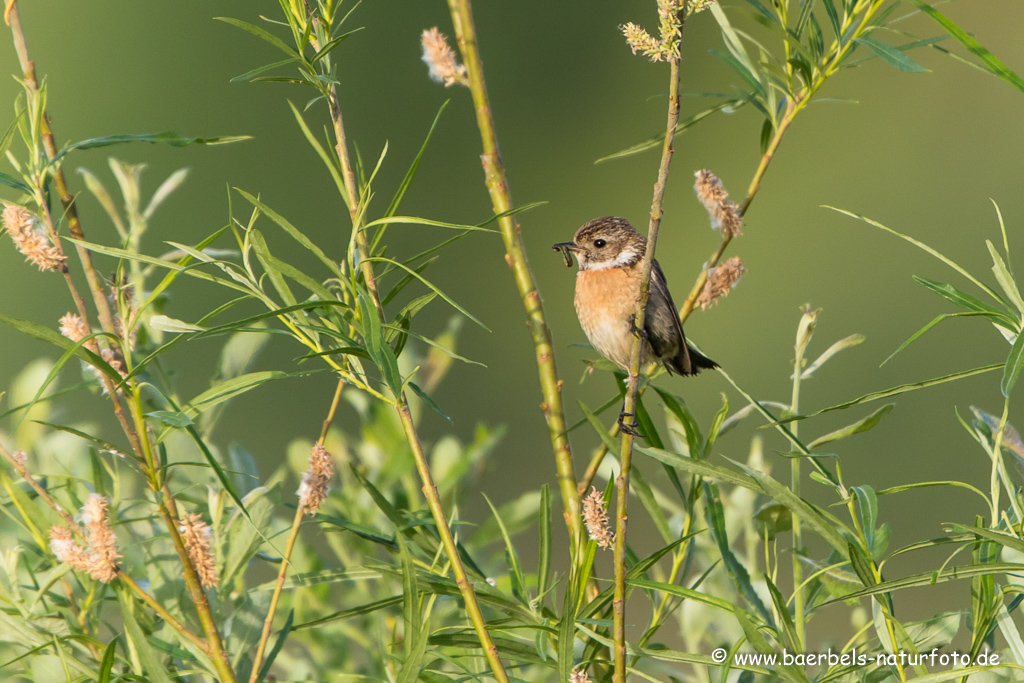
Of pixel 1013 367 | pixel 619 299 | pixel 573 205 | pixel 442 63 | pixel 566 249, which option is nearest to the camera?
pixel 1013 367

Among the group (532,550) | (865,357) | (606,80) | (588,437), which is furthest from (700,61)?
Result: (532,550)

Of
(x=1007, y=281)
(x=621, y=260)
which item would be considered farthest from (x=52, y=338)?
(x=621, y=260)

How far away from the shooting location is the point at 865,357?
14.2 ft

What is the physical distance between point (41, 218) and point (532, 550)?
3317 mm

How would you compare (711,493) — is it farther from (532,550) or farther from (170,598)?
(532,550)

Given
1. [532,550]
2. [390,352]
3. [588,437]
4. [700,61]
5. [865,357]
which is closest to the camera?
[390,352]

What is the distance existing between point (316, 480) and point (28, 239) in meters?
0.21

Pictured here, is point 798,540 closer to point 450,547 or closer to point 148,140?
point 450,547

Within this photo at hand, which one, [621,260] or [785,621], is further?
[621,260]

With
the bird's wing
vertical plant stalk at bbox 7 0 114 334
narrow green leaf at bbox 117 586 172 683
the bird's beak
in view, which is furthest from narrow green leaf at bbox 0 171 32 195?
the bird's wing

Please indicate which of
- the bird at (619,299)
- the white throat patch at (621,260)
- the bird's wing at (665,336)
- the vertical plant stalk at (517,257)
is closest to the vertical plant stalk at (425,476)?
the vertical plant stalk at (517,257)

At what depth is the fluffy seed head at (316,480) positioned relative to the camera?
55 centimetres

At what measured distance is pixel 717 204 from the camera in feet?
2.45

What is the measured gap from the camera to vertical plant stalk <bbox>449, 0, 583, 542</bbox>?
62 centimetres
